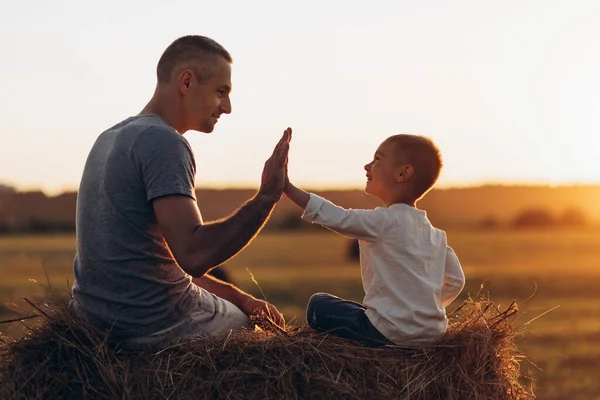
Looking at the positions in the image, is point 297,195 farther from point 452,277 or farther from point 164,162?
point 452,277

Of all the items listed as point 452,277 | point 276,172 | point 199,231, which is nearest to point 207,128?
point 276,172

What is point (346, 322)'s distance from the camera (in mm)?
5254

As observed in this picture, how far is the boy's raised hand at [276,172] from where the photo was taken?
5.02 meters

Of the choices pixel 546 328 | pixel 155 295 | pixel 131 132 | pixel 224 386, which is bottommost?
pixel 546 328

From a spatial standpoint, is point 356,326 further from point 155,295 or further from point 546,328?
point 546,328

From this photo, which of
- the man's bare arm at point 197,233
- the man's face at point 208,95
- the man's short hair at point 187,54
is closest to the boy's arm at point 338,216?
the man's bare arm at point 197,233

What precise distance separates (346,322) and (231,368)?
0.68 meters

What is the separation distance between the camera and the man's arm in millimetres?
4785

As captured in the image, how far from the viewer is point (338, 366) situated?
197 inches

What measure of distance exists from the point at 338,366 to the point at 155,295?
94cm

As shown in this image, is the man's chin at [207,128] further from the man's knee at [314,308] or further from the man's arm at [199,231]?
the man's knee at [314,308]

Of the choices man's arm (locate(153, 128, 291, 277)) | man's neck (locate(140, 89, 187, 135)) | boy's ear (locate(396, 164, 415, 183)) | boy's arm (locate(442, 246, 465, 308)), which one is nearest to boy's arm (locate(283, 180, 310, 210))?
man's arm (locate(153, 128, 291, 277))

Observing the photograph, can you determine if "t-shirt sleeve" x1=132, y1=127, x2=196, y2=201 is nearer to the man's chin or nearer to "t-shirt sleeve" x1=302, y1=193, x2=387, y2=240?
the man's chin

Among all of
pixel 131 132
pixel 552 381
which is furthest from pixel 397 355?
pixel 552 381
